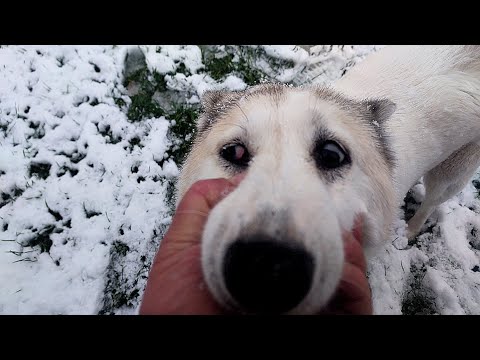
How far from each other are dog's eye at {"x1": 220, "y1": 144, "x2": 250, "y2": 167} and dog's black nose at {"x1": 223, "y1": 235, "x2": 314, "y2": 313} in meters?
0.67

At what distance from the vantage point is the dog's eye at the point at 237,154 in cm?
188

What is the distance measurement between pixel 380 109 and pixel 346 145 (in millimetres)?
693

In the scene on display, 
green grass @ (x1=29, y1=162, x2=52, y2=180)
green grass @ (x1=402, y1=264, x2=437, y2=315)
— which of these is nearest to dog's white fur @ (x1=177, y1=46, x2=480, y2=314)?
green grass @ (x1=402, y1=264, x2=437, y2=315)

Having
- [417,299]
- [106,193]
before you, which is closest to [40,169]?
[106,193]

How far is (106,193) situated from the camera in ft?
12.2

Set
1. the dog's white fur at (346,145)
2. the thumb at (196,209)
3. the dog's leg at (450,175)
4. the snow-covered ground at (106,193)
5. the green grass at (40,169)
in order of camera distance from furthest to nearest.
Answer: the green grass at (40,169)
the snow-covered ground at (106,193)
the dog's leg at (450,175)
the thumb at (196,209)
the dog's white fur at (346,145)

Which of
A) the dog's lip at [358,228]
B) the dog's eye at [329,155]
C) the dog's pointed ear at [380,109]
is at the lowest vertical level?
the dog's lip at [358,228]

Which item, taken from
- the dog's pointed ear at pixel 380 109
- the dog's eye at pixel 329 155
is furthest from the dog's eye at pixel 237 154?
the dog's pointed ear at pixel 380 109

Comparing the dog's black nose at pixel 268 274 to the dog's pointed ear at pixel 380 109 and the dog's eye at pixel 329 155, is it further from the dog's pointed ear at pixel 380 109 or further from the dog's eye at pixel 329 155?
the dog's pointed ear at pixel 380 109

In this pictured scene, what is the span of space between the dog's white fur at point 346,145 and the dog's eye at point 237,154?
0.04m

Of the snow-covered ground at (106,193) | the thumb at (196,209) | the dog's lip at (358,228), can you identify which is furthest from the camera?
the snow-covered ground at (106,193)

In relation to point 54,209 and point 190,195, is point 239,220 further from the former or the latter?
point 54,209
